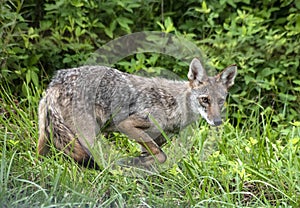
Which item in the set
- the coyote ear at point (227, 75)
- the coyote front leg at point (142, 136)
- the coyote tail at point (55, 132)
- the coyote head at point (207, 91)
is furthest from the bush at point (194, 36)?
the coyote front leg at point (142, 136)

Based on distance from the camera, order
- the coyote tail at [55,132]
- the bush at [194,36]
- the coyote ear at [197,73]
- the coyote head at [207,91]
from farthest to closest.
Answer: the bush at [194,36]
the coyote ear at [197,73]
the coyote head at [207,91]
the coyote tail at [55,132]

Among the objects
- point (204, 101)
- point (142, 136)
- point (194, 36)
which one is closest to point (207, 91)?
point (204, 101)

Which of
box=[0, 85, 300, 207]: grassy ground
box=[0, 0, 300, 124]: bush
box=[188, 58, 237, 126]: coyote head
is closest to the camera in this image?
box=[0, 85, 300, 207]: grassy ground

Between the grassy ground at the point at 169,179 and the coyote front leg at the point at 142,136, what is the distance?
0.18 m

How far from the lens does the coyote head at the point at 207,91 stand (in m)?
6.20

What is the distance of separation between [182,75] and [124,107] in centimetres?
234

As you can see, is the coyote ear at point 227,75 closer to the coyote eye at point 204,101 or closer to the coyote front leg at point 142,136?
the coyote eye at point 204,101

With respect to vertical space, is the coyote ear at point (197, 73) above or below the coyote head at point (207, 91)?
above

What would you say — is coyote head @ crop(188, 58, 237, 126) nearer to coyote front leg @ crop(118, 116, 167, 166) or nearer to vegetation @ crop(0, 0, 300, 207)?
vegetation @ crop(0, 0, 300, 207)

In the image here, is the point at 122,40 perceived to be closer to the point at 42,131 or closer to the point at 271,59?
Answer: the point at 271,59

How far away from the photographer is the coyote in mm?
5961

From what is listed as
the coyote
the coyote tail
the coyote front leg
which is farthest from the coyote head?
the coyote tail

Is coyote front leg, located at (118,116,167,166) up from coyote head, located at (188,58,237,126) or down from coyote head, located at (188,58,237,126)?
down

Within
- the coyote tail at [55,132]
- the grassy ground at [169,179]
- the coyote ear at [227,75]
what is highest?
the coyote ear at [227,75]
